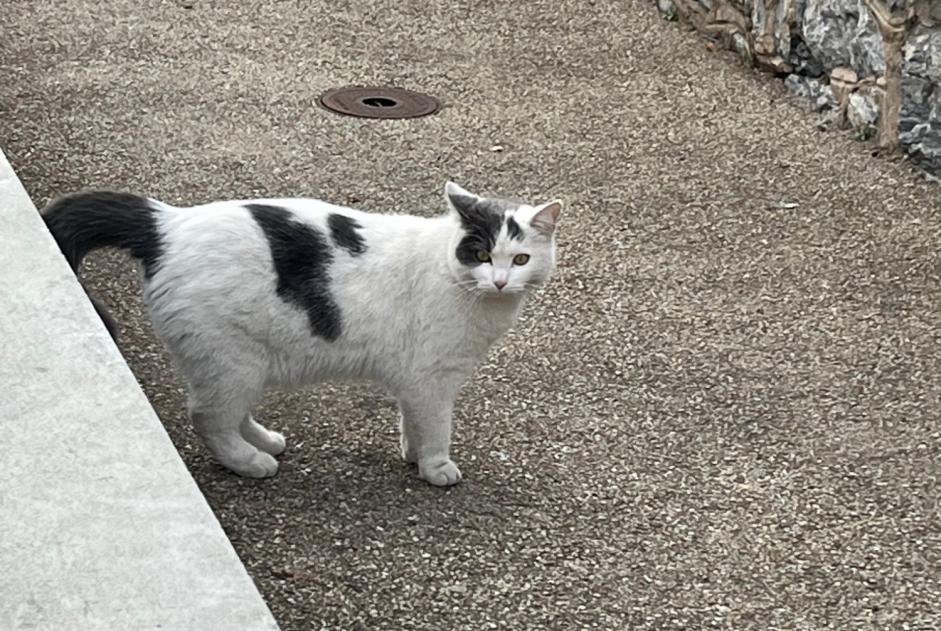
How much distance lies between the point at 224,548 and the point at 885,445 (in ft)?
7.68

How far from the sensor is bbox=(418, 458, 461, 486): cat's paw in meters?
3.55

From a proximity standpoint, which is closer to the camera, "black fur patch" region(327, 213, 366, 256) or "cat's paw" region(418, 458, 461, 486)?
"black fur patch" region(327, 213, 366, 256)

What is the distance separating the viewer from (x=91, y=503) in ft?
7.25

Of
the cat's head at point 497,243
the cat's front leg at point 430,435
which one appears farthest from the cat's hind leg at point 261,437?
the cat's head at point 497,243

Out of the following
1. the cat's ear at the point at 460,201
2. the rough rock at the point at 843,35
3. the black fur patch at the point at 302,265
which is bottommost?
the rough rock at the point at 843,35

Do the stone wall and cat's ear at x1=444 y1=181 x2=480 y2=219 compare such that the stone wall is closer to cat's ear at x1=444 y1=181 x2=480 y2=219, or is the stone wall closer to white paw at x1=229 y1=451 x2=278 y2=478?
cat's ear at x1=444 y1=181 x2=480 y2=219

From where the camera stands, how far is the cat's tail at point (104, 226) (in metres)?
3.24

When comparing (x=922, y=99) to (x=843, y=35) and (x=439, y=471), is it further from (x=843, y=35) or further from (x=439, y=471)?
(x=439, y=471)

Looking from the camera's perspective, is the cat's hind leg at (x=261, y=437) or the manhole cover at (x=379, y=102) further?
the manhole cover at (x=379, y=102)

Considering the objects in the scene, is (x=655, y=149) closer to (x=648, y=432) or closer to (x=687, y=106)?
(x=687, y=106)

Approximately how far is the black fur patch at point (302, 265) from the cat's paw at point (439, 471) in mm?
440

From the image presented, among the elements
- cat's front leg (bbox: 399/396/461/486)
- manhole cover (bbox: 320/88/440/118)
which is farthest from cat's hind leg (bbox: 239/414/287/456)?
manhole cover (bbox: 320/88/440/118)

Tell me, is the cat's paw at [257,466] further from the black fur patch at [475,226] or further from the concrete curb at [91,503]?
the concrete curb at [91,503]

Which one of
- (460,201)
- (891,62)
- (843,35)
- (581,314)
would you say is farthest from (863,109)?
(460,201)
